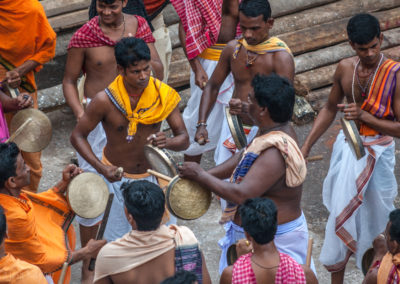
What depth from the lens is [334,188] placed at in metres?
6.31

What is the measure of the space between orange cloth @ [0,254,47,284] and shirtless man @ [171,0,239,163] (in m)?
3.63

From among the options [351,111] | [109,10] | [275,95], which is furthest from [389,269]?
[109,10]

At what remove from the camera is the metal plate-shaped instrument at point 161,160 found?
534 centimetres

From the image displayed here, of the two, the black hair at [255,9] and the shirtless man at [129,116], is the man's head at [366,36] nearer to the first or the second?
the black hair at [255,9]

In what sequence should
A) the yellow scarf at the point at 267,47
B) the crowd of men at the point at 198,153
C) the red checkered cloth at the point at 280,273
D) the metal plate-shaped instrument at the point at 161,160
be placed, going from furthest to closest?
the yellow scarf at the point at 267,47
the metal plate-shaped instrument at the point at 161,160
the crowd of men at the point at 198,153
the red checkered cloth at the point at 280,273

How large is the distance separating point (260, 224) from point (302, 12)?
6825 millimetres

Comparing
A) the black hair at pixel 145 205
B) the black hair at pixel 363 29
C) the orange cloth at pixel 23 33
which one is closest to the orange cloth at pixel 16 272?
the black hair at pixel 145 205

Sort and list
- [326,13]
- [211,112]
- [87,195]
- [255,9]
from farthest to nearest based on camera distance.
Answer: [326,13] → [211,112] → [255,9] → [87,195]

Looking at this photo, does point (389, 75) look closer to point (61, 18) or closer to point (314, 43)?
point (314, 43)

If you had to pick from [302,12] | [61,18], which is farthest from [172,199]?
[302,12]

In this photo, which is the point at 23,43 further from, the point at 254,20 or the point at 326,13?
the point at 326,13

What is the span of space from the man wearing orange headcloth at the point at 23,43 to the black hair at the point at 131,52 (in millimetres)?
1730

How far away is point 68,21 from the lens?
945 centimetres

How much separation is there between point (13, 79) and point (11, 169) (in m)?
2.19
